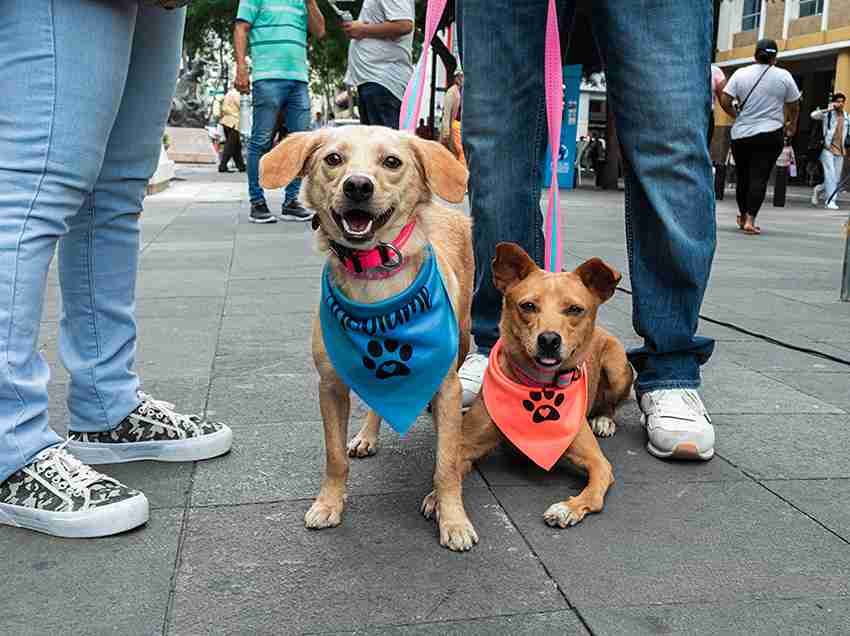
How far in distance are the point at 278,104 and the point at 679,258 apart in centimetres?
677

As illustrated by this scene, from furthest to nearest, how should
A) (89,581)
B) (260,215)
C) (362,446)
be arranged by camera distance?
(260,215), (362,446), (89,581)

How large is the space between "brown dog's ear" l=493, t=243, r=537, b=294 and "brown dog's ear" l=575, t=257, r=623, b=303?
16 cm

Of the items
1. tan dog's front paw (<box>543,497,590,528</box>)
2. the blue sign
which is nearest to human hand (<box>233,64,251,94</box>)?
tan dog's front paw (<box>543,497,590,528</box>)

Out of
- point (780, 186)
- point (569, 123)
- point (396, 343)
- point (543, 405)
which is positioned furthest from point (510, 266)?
point (569, 123)

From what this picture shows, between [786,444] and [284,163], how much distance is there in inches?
75.0

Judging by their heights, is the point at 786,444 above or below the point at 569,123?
below

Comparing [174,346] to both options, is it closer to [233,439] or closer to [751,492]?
[233,439]

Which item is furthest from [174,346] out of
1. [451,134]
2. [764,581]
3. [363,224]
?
[451,134]

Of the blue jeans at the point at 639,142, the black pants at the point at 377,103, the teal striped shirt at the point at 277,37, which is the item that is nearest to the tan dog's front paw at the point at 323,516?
the blue jeans at the point at 639,142

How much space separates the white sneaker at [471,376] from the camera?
3213 millimetres

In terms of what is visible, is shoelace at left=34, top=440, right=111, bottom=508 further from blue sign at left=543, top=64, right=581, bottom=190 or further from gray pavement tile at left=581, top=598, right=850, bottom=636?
blue sign at left=543, top=64, right=581, bottom=190

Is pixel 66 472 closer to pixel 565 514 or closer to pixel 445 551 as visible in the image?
pixel 445 551

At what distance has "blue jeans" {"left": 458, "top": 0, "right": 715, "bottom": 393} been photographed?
2.79m

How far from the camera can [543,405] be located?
2.66 meters
